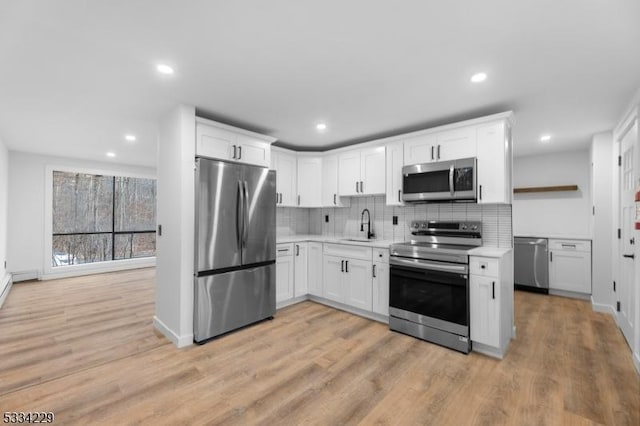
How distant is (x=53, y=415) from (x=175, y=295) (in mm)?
1214

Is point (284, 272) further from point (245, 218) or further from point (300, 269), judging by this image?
point (245, 218)

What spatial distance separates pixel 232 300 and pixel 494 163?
316 cm

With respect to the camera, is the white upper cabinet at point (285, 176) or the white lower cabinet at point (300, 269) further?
the white upper cabinet at point (285, 176)

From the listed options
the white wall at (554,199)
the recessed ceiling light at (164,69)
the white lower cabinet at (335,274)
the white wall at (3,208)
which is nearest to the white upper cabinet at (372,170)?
the white lower cabinet at (335,274)

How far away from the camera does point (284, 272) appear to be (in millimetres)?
4055

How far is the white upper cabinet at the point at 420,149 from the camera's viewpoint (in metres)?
3.47

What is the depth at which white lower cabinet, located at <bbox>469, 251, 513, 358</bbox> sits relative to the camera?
2688 mm

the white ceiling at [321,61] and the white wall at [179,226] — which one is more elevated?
the white ceiling at [321,61]

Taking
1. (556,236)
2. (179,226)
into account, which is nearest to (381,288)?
(179,226)

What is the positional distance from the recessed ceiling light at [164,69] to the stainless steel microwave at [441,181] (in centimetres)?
267

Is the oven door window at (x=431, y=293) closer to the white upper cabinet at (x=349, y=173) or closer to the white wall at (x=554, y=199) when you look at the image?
the white upper cabinet at (x=349, y=173)

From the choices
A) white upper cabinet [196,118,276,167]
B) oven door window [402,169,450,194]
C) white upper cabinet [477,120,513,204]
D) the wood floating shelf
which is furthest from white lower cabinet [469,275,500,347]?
the wood floating shelf

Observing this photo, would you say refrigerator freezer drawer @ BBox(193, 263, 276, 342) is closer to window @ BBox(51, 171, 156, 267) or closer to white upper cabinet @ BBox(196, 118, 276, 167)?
white upper cabinet @ BBox(196, 118, 276, 167)

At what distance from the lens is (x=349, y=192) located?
4.38 m
